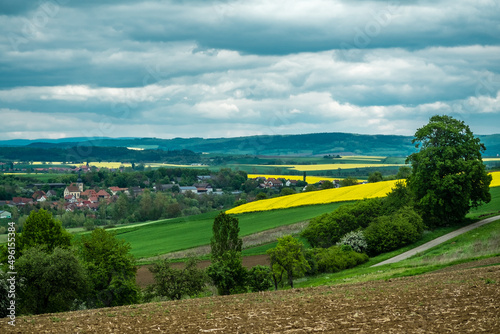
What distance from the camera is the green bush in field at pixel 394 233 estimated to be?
50688 mm

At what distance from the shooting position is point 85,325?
19.5 metres

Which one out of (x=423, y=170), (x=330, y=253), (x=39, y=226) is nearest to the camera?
(x=39, y=226)

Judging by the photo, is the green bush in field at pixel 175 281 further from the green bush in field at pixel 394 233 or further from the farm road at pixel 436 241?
the green bush in field at pixel 394 233

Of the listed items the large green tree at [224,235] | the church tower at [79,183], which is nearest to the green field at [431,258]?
the large green tree at [224,235]

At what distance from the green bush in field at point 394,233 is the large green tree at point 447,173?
279 cm

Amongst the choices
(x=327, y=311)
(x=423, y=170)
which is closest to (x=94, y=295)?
(x=327, y=311)

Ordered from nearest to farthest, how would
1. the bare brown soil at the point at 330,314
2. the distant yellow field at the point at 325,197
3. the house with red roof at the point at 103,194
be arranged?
the bare brown soil at the point at 330,314, the distant yellow field at the point at 325,197, the house with red roof at the point at 103,194

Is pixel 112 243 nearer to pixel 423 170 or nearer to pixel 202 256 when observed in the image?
pixel 202 256

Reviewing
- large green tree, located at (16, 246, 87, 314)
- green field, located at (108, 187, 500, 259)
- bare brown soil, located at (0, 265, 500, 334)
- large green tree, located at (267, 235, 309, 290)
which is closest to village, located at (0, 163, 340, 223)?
green field, located at (108, 187, 500, 259)

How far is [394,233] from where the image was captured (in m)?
50.7

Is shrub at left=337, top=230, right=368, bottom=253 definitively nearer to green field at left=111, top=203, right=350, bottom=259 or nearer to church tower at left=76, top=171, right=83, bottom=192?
green field at left=111, top=203, right=350, bottom=259

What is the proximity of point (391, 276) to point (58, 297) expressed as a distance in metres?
20.4

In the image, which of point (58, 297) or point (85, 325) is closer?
point (85, 325)

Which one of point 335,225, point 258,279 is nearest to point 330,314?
point 258,279
